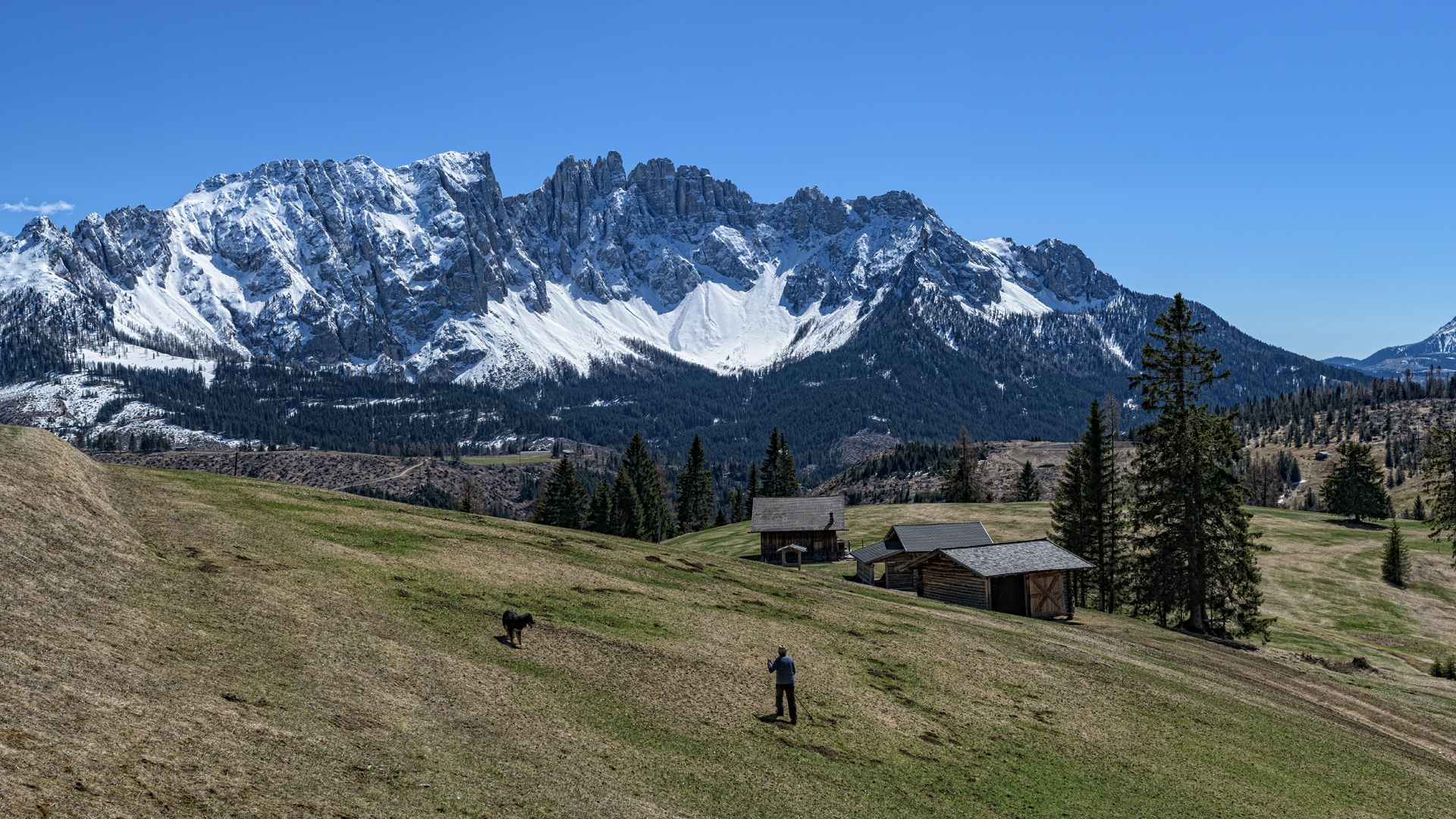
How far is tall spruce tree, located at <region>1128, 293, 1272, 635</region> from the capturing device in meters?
55.6

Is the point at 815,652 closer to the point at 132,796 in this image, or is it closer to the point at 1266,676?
the point at 132,796

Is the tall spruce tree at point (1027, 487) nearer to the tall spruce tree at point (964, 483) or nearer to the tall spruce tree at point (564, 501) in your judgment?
the tall spruce tree at point (964, 483)

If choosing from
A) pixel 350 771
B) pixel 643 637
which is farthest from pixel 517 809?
pixel 643 637

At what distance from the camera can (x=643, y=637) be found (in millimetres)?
30734

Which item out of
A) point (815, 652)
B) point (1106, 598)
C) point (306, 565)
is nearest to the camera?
point (306, 565)

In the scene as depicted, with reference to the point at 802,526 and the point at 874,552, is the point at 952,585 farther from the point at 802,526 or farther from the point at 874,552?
the point at 802,526

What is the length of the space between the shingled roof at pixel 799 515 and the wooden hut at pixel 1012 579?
99.0 ft

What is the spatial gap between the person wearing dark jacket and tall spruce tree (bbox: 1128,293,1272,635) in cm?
4060

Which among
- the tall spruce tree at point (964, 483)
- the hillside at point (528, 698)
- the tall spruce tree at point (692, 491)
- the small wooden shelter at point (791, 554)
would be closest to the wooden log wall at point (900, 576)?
the small wooden shelter at point (791, 554)

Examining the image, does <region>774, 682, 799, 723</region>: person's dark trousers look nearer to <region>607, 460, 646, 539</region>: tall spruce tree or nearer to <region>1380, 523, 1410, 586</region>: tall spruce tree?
<region>607, 460, 646, 539</region>: tall spruce tree

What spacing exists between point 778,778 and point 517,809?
7.18m

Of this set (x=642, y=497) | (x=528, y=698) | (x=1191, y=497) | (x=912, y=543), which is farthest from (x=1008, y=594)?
(x=642, y=497)

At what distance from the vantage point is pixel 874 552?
257ft

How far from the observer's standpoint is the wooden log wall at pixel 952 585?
59.0 metres
